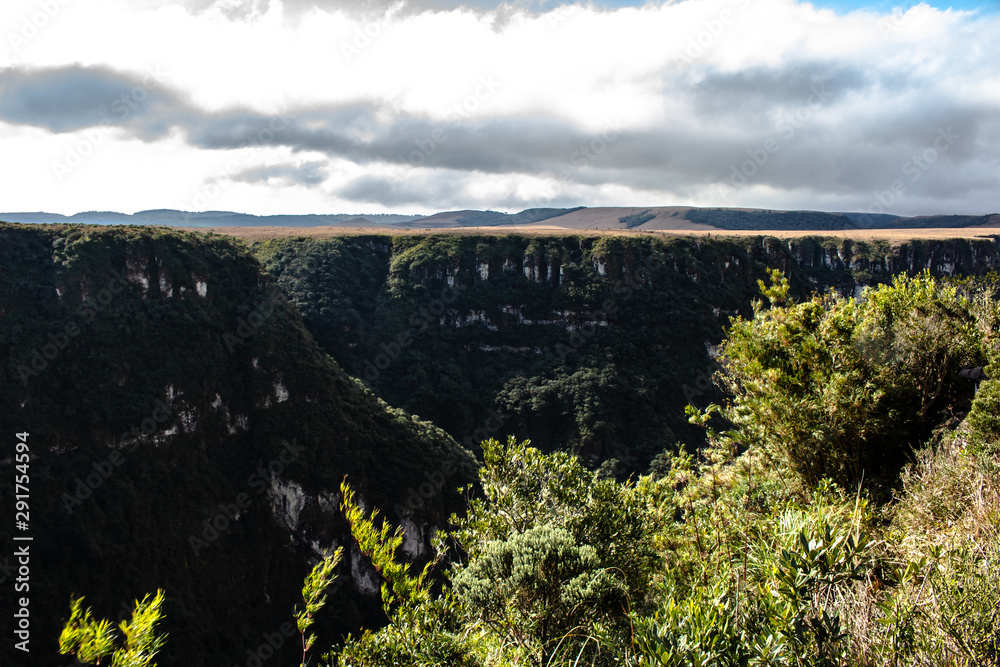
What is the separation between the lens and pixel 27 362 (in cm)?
5081

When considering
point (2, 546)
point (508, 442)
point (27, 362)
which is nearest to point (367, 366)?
point (27, 362)

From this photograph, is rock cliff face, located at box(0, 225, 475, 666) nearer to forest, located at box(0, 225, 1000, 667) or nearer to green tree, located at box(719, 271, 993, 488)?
forest, located at box(0, 225, 1000, 667)

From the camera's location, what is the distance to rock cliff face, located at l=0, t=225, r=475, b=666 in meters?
44.2

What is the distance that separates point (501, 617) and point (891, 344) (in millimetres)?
9663

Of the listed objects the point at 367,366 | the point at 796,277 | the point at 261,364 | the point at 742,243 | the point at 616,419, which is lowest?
the point at 616,419

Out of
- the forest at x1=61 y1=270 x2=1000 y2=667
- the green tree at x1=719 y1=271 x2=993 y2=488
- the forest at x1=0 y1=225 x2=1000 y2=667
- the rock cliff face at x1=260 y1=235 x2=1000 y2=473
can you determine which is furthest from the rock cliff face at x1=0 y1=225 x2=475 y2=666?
the green tree at x1=719 y1=271 x2=993 y2=488

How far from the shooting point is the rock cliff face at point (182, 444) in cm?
4425

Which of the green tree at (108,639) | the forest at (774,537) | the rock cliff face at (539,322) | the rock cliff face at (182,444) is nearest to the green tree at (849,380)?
the forest at (774,537)

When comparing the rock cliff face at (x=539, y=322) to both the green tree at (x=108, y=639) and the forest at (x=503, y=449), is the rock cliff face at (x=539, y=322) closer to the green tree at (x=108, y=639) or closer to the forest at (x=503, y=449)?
the forest at (x=503, y=449)

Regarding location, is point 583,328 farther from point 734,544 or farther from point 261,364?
point 734,544

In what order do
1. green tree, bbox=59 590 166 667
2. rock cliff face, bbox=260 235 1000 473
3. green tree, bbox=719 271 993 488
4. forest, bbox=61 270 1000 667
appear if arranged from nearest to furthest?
forest, bbox=61 270 1000 667 → green tree, bbox=59 590 166 667 → green tree, bbox=719 271 993 488 → rock cliff face, bbox=260 235 1000 473

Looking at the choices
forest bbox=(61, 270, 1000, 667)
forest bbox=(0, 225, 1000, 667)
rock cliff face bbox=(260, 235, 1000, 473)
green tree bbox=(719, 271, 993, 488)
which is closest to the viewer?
forest bbox=(61, 270, 1000, 667)

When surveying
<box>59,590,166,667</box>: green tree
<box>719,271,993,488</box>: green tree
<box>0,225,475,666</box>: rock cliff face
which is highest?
<box>719,271,993,488</box>: green tree

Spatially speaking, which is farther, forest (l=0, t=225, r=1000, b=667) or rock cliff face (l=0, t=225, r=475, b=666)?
rock cliff face (l=0, t=225, r=475, b=666)
